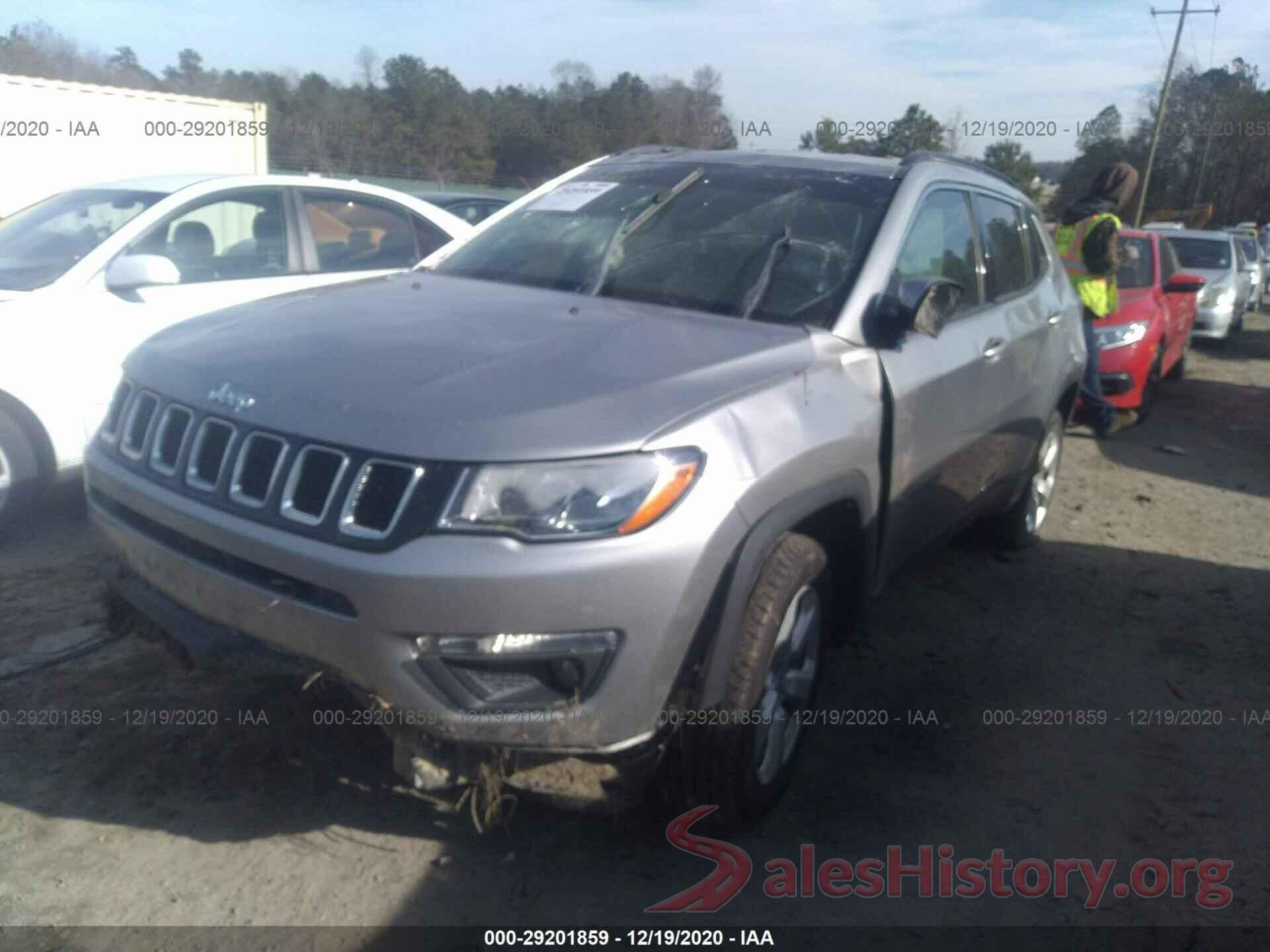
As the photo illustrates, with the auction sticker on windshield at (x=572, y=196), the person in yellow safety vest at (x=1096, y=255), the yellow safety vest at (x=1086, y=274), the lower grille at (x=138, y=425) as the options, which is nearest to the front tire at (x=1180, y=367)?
the person in yellow safety vest at (x=1096, y=255)

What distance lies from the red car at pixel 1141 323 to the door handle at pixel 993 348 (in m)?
4.71

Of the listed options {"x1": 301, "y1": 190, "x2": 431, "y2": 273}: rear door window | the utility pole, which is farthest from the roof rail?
the utility pole

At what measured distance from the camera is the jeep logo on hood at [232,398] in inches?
106

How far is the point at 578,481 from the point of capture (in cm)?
246

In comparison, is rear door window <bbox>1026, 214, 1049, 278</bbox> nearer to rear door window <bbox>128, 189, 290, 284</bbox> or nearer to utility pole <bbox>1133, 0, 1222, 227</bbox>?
rear door window <bbox>128, 189, 290, 284</bbox>

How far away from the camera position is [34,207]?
20.1 feet

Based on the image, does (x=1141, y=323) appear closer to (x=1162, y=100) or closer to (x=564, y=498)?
(x=564, y=498)

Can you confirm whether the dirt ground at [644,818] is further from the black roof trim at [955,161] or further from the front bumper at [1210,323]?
the front bumper at [1210,323]

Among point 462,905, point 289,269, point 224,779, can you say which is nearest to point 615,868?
point 462,905

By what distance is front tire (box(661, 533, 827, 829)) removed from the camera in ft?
9.05

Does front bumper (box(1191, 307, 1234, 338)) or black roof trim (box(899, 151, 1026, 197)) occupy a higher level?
black roof trim (box(899, 151, 1026, 197))

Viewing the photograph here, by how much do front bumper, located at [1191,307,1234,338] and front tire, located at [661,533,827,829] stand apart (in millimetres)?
13125

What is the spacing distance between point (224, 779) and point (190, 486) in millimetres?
979

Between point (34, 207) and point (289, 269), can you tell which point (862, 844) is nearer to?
point (289, 269)
